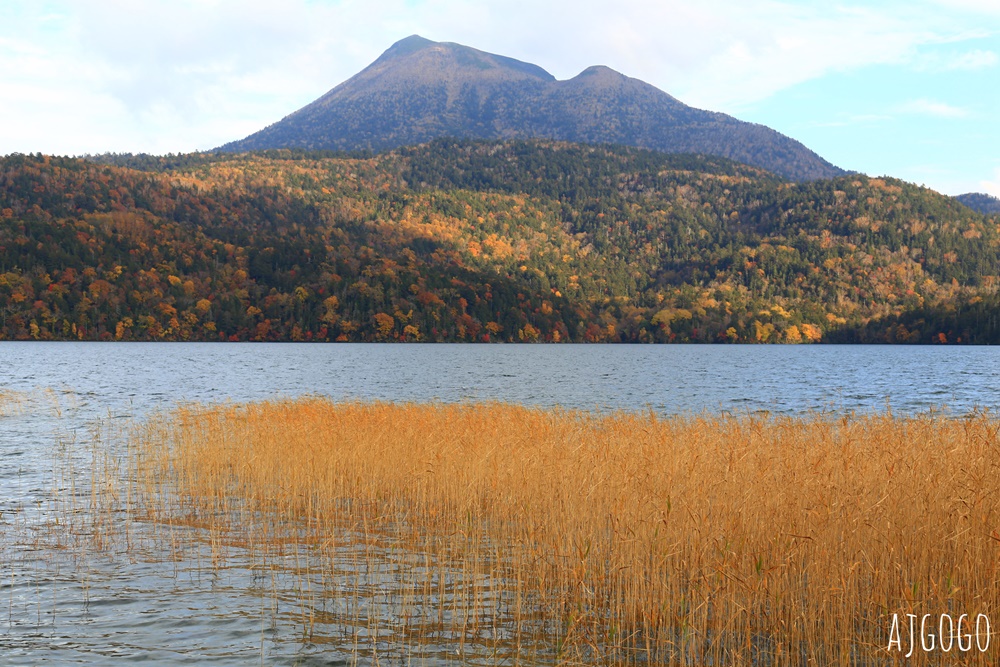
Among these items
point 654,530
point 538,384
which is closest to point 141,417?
A: point 654,530

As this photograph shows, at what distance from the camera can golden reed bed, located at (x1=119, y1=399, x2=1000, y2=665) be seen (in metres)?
8.70

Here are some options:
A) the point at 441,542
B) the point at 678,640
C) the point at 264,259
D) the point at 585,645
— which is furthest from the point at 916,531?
the point at 264,259

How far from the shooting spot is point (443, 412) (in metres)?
26.9

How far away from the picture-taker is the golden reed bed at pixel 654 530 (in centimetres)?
870

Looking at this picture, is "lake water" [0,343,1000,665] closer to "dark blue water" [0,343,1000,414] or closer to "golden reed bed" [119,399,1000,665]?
"dark blue water" [0,343,1000,414]

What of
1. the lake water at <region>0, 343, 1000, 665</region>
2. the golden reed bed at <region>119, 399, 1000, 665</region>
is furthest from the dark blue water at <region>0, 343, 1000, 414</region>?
the golden reed bed at <region>119, 399, 1000, 665</region>

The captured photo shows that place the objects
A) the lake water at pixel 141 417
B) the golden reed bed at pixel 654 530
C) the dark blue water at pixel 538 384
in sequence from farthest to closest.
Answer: the dark blue water at pixel 538 384 → the lake water at pixel 141 417 → the golden reed bed at pixel 654 530

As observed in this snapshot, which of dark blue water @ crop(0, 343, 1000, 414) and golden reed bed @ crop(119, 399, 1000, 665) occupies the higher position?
golden reed bed @ crop(119, 399, 1000, 665)

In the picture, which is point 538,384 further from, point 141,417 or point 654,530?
point 654,530

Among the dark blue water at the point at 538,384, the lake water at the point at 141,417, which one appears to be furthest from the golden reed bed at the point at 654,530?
the dark blue water at the point at 538,384

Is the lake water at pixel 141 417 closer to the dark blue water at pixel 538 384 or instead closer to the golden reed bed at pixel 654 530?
the dark blue water at pixel 538 384

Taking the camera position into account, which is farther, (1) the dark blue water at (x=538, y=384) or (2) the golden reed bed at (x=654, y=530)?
(1) the dark blue water at (x=538, y=384)

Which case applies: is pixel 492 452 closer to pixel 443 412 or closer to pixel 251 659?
pixel 251 659

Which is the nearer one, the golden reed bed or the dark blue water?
the golden reed bed
